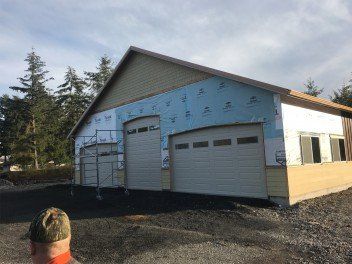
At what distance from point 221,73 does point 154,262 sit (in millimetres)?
9054

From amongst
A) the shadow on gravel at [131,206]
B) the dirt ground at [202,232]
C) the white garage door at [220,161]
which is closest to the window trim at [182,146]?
the white garage door at [220,161]

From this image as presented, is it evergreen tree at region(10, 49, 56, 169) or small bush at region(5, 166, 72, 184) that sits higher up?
evergreen tree at region(10, 49, 56, 169)

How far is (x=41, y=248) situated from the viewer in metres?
1.96

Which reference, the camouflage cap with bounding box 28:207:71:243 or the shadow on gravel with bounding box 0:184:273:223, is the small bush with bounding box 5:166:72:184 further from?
the camouflage cap with bounding box 28:207:71:243

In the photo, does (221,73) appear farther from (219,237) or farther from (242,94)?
(219,237)

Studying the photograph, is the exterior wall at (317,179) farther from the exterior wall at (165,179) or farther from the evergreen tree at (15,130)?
the evergreen tree at (15,130)

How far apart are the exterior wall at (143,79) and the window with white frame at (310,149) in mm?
A: 4791

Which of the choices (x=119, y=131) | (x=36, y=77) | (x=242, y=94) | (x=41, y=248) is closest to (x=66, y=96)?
(x=36, y=77)

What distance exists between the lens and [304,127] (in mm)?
13617

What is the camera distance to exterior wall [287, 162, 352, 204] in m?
12.2

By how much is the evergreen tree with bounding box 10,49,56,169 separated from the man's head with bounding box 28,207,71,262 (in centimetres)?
4054

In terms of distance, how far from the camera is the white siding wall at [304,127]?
12398mm

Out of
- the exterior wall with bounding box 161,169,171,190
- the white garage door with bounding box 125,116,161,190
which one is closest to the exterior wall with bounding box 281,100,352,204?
the exterior wall with bounding box 161,169,171,190

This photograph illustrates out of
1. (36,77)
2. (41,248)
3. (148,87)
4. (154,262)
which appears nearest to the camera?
(41,248)
